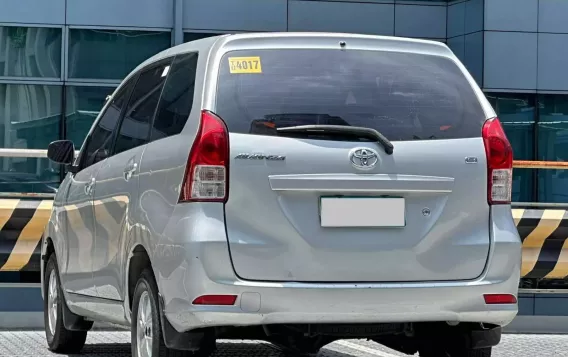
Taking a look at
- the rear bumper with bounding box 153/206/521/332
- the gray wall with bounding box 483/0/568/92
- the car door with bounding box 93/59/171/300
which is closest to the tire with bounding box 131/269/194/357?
the rear bumper with bounding box 153/206/521/332

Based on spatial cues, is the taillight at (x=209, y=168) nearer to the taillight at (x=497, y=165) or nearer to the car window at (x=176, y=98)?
the car window at (x=176, y=98)

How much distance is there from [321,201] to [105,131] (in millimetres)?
2333

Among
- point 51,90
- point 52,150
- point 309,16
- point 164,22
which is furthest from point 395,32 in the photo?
point 52,150

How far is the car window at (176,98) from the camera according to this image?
20.4 feet

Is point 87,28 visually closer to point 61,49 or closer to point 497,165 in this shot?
point 61,49

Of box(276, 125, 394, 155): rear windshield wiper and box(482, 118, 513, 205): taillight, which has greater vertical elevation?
box(276, 125, 394, 155): rear windshield wiper

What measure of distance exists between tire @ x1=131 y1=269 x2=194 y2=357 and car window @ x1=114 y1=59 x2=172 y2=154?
2.67 feet

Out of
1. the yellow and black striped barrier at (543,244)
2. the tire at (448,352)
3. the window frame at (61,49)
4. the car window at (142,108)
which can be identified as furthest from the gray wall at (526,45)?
the tire at (448,352)

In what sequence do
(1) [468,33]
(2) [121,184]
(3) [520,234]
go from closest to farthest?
1. (2) [121,184]
2. (3) [520,234]
3. (1) [468,33]

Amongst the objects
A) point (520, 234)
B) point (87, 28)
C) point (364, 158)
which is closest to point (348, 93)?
point (364, 158)

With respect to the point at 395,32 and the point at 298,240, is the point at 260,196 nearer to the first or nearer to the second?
Result: the point at 298,240

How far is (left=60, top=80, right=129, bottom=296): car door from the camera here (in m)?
7.54

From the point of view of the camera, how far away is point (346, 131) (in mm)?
5949

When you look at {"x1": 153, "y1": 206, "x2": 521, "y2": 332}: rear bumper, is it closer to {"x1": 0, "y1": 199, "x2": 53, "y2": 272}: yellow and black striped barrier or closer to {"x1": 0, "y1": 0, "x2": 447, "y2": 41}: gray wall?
{"x1": 0, "y1": 199, "x2": 53, "y2": 272}: yellow and black striped barrier
